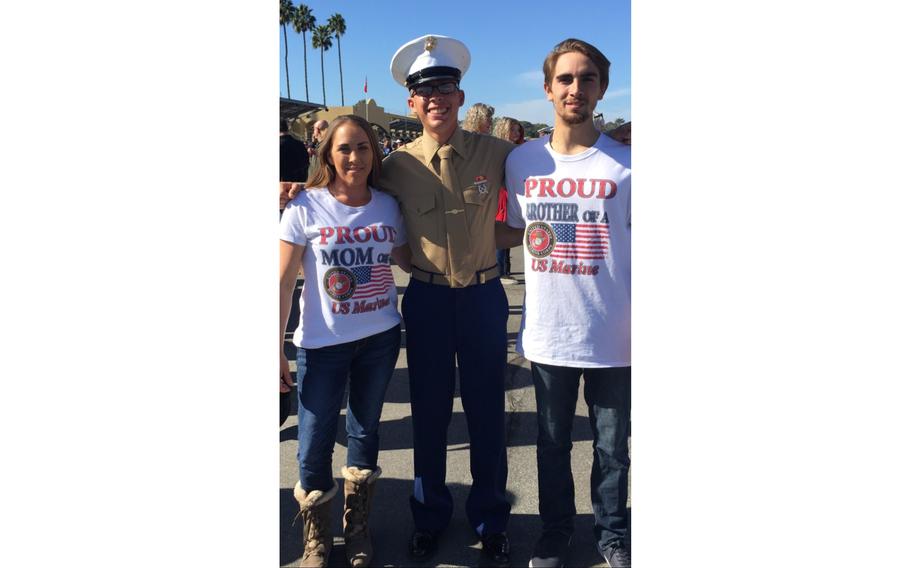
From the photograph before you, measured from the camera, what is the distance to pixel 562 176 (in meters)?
2.01

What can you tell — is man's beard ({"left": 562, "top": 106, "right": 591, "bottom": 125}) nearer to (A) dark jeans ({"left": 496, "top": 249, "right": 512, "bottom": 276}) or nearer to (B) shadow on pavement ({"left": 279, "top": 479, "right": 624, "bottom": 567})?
(B) shadow on pavement ({"left": 279, "top": 479, "right": 624, "bottom": 567})

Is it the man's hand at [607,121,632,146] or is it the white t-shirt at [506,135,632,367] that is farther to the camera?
the man's hand at [607,121,632,146]

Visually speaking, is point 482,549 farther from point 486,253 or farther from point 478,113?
point 478,113

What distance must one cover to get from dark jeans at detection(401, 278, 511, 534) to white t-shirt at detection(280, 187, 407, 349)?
0.69 ft

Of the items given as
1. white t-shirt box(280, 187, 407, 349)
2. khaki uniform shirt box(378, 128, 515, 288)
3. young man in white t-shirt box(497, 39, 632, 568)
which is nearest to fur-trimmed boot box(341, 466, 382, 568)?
white t-shirt box(280, 187, 407, 349)

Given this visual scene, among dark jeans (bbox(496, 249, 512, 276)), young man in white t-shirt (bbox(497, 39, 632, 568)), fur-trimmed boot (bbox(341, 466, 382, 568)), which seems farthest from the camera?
dark jeans (bbox(496, 249, 512, 276))

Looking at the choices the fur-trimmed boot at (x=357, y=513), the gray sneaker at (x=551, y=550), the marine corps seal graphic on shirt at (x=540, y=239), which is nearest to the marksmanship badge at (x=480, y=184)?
the marine corps seal graphic on shirt at (x=540, y=239)

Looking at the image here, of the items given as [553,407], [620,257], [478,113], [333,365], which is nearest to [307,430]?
[333,365]

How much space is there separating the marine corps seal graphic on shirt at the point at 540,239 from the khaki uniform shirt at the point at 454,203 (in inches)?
8.9

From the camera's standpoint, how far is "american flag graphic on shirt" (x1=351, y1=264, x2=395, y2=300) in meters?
2.13

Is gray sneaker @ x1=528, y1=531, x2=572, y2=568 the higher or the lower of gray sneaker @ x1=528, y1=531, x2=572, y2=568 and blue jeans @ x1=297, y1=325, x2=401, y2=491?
the lower

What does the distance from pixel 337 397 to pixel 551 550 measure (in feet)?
3.18

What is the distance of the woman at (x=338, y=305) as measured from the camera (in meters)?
2.09

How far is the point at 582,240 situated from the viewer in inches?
78.7
